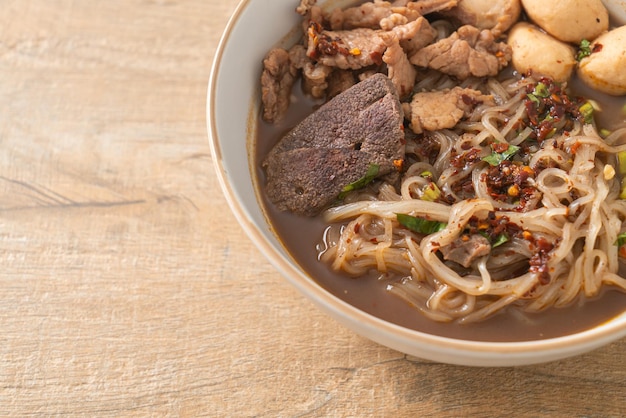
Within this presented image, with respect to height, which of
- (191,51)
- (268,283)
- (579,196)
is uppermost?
(579,196)

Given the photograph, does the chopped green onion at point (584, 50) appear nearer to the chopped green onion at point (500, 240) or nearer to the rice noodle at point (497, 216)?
the rice noodle at point (497, 216)

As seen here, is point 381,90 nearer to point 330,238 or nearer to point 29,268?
point 330,238

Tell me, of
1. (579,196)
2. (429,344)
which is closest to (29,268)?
(429,344)

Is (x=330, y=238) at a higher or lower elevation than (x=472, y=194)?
lower

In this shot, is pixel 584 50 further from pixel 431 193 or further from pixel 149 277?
pixel 149 277

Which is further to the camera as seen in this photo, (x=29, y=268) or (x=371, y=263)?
(x=29, y=268)

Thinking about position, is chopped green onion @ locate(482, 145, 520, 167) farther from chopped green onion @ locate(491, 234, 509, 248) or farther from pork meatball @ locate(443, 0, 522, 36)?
pork meatball @ locate(443, 0, 522, 36)

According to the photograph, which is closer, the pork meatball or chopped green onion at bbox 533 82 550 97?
chopped green onion at bbox 533 82 550 97

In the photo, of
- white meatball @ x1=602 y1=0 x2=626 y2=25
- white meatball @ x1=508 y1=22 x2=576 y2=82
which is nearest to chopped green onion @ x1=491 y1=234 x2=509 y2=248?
white meatball @ x1=508 y1=22 x2=576 y2=82
